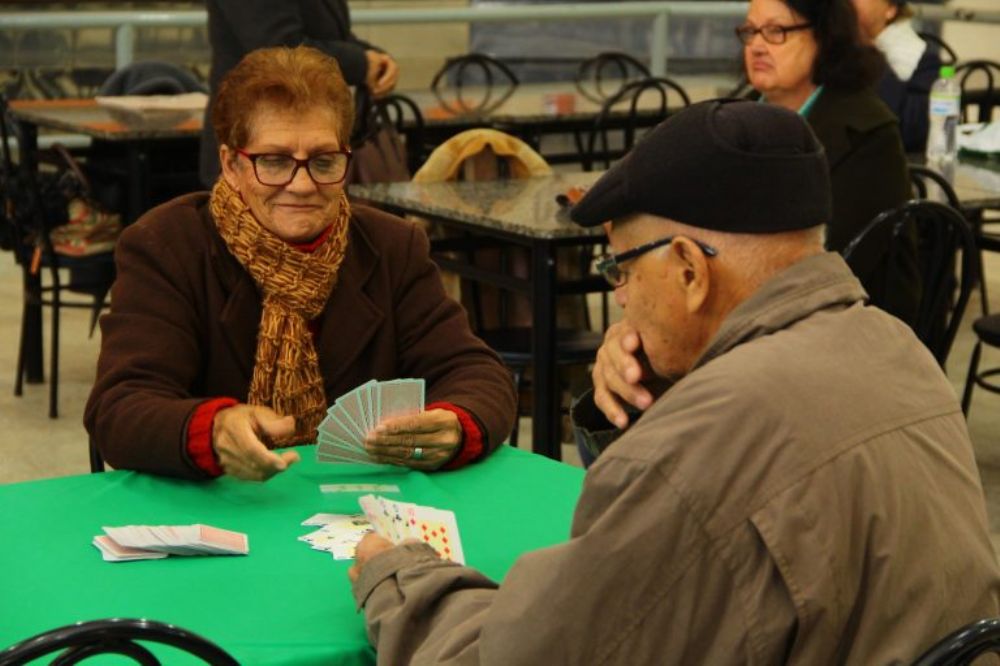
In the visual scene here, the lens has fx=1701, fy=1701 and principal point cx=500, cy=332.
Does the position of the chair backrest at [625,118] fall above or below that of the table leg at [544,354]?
above

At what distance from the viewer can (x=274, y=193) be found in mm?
2793

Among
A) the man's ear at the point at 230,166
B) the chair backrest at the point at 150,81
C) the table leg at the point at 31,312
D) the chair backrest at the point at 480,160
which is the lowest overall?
the table leg at the point at 31,312

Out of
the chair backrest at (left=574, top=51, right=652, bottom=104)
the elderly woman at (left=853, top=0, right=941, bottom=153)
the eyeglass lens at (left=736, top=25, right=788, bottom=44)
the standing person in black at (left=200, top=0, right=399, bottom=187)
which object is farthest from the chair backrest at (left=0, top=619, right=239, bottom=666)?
the chair backrest at (left=574, top=51, right=652, bottom=104)

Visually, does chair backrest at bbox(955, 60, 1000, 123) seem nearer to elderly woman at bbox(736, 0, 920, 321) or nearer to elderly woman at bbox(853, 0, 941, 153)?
elderly woman at bbox(853, 0, 941, 153)

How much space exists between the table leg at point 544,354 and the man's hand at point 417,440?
170 cm

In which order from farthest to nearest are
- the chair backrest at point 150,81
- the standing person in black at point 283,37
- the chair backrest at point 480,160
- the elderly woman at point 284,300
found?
the chair backrest at point 150,81
the chair backrest at point 480,160
the standing person in black at point 283,37
the elderly woman at point 284,300

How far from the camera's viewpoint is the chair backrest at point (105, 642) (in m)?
1.53

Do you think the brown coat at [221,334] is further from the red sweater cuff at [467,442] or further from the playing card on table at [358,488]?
the playing card on table at [358,488]

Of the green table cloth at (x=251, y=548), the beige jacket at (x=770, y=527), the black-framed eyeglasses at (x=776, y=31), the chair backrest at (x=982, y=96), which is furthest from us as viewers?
the chair backrest at (x=982, y=96)

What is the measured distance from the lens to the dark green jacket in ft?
12.9

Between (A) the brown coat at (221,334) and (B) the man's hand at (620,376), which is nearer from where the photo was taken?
(B) the man's hand at (620,376)

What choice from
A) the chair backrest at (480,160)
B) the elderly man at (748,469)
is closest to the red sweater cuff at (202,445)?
the elderly man at (748,469)

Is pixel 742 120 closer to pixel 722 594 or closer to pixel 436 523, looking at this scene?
pixel 722 594

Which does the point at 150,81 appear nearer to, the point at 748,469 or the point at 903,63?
the point at 903,63
